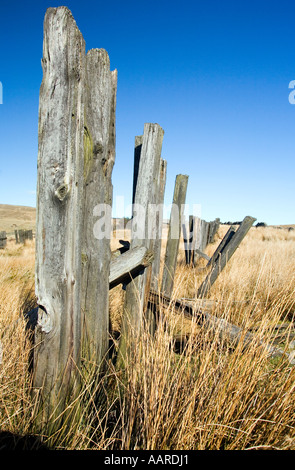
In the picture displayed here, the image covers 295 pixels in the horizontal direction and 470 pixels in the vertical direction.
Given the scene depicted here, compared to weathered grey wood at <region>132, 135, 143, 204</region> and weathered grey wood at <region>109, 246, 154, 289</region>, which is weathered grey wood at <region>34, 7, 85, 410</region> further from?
weathered grey wood at <region>132, 135, 143, 204</region>

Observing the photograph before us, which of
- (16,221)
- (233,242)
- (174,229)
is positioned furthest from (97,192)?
(16,221)

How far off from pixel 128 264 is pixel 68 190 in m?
0.96

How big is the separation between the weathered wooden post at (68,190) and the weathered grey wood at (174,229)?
2.09 meters

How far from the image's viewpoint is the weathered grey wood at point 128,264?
2.36 meters

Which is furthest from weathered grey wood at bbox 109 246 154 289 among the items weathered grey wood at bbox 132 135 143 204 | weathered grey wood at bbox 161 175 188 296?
weathered grey wood at bbox 161 175 188 296

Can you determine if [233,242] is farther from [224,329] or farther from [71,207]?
[71,207]

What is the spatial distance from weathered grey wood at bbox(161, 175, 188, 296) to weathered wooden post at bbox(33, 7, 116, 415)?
6.85ft

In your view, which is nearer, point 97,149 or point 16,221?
point 97,149

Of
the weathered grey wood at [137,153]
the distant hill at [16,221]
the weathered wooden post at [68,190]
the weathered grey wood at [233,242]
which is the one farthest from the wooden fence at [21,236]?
the weathered wooden post at [68,190]

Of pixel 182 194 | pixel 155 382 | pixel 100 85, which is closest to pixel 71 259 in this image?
pixel 155 382

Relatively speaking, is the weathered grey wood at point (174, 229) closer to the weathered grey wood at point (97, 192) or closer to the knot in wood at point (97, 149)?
the weathered grey wood at point (97, 192)

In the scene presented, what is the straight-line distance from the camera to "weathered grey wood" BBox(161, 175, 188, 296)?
→ 4.09m

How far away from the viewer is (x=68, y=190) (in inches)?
67.6
